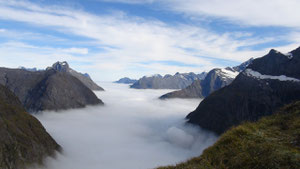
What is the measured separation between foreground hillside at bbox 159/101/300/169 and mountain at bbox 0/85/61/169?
86565mm

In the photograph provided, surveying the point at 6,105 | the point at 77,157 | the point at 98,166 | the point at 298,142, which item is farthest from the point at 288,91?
the point at 6,105

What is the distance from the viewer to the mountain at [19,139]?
87.3 m

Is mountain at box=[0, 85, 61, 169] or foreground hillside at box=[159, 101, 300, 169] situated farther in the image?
mountain at box=[0, 85, 61, 169]

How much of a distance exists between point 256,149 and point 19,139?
394 ft

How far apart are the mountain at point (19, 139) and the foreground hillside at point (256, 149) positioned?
86.6 m

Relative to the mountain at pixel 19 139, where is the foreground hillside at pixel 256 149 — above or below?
above

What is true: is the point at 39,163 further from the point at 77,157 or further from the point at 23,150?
the point at 77,157

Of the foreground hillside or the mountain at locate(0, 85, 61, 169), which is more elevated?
the foreground hillside

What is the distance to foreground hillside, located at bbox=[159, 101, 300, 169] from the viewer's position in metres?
13.5

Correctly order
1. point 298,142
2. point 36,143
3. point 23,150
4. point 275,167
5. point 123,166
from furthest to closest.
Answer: point 123,166 → point 36,143 → point 23,150 → point 298,142 → point 275,167

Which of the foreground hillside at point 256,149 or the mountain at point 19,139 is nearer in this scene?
the foreground hillside at point 256,149

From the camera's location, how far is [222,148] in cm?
1734

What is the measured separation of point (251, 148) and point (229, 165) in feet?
7.95

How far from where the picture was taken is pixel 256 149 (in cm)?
1541
